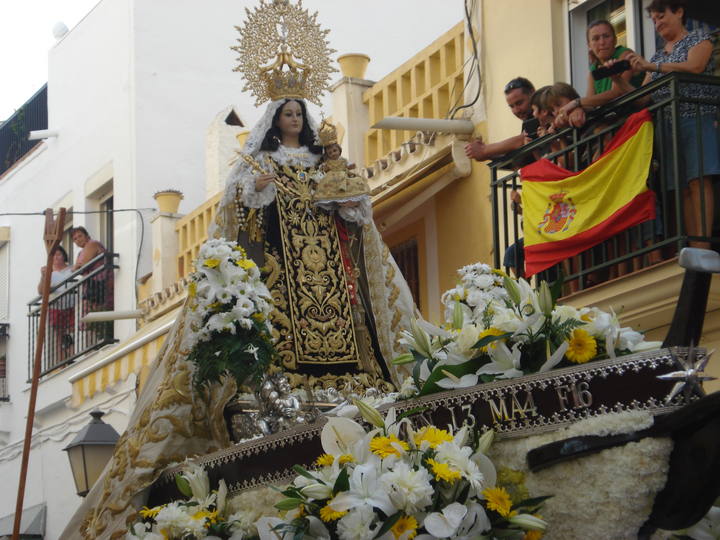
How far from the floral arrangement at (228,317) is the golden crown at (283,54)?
157cm

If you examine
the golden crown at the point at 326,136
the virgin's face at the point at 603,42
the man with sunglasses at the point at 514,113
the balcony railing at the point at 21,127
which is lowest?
the golden crown at the point at 326,136

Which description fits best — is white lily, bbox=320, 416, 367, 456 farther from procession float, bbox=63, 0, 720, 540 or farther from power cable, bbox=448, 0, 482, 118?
power cable, bbox=448, 0, 482, 118

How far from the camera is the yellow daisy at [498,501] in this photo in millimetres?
4438

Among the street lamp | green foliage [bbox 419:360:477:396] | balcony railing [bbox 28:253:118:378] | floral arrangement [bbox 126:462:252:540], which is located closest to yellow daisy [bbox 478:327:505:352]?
green foliage [bbox 419:360:477:396]

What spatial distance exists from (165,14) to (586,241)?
28.1 feet

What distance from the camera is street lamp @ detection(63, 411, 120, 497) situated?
8.16 m

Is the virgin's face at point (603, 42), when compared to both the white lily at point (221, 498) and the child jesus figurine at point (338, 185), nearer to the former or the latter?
the child jesus figurine at point (338, 185)

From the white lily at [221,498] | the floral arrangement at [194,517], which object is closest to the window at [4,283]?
the floral arrangement at [194,517]

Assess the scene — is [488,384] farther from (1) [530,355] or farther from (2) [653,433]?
(2) [653,433]

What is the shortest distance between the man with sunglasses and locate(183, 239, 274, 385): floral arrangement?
127 inches

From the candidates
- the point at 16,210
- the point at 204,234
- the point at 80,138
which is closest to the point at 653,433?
the point at 204,234

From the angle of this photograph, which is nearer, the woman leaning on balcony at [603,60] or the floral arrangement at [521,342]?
the floral arrangement at [521,342]

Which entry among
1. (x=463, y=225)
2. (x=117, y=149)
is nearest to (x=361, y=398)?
(x=463, y=225)

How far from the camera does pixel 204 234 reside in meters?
13.7
